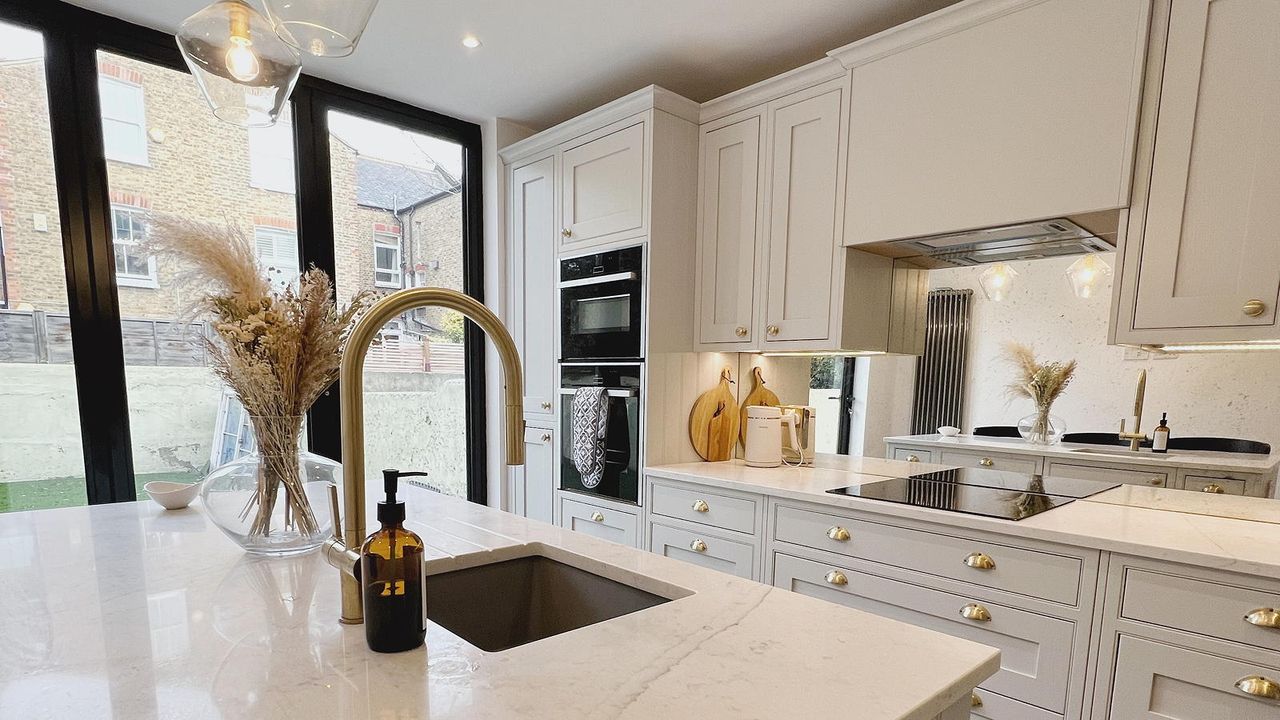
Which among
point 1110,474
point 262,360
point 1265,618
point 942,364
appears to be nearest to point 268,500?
point 262,360

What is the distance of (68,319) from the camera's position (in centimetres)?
217

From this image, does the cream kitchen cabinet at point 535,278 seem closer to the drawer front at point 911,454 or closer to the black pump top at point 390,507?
the drawer front at point 911,454

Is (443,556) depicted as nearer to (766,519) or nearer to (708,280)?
(766,519)

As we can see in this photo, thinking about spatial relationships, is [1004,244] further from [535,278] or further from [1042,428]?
[535,278]

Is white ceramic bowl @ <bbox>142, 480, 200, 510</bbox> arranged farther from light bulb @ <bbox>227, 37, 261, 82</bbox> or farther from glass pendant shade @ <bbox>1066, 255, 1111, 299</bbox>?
glass pendant shade @ <bbox>1066, 255, 1111, 299</bbox>

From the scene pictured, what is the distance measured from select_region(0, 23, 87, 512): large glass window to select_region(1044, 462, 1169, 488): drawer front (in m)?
3.48

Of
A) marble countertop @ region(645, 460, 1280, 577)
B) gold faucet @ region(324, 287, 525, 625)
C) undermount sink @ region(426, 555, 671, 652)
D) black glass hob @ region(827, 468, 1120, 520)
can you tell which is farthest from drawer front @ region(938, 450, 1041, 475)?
gold faucet @ region(324, 287, 525, 625)

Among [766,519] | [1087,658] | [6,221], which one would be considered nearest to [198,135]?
[6,221]

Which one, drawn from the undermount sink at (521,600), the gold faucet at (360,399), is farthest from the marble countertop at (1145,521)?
the gold faucet at (360,399)

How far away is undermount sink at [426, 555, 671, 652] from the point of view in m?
1.06

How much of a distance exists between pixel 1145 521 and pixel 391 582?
1818mm

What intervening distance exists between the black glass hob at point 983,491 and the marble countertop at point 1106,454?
87mm

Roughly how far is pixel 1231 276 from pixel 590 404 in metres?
2.08

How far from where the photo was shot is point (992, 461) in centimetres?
210
